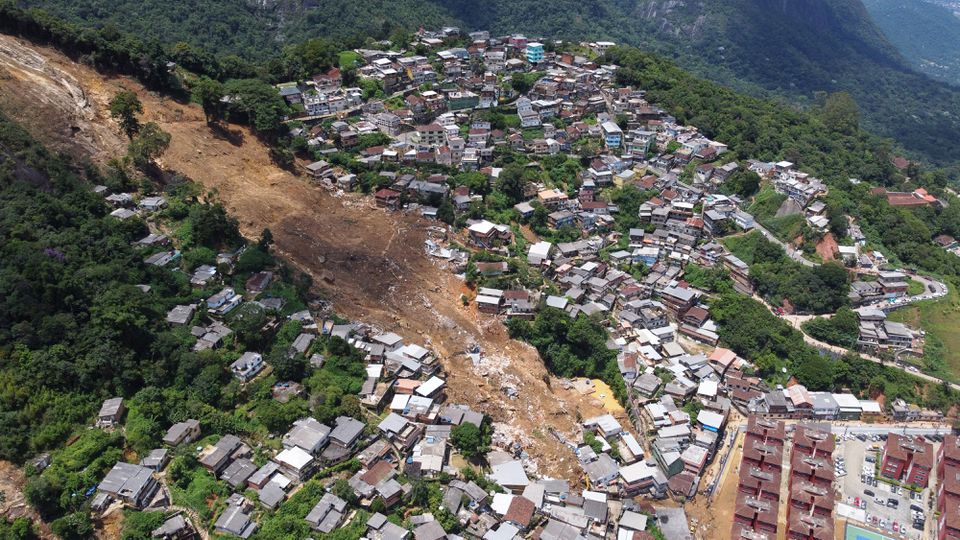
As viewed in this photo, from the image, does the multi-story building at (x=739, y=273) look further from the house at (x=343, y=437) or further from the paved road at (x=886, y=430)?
the house at (x=343, y=437)

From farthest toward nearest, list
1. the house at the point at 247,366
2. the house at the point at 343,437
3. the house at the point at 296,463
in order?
the house at the point at 247,366 → the house at the point at 343,437 → the house at the point at 296,463

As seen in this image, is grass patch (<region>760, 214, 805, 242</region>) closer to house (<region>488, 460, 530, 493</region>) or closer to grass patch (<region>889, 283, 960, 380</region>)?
grass patch (<region>889, 283, 960, 380</region>)

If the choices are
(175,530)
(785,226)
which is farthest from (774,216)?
(175,530)

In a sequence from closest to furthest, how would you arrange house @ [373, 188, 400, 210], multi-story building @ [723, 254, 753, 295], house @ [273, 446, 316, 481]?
house @ [273, 446, 316, 481] < house @ [373, 188, 400, 210] < multi-story building @ [723, 254, 753, 295]

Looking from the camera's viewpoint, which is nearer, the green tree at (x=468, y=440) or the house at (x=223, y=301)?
the green tree at (x=468, y=440)

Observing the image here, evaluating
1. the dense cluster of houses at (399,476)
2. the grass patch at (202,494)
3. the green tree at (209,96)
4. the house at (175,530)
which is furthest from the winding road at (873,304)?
the green tree at (209,96)

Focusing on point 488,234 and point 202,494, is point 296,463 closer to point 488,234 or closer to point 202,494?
point 202,494

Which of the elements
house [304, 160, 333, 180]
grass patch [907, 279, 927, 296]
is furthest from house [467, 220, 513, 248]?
grass patch [907, 279, 927, 296]
